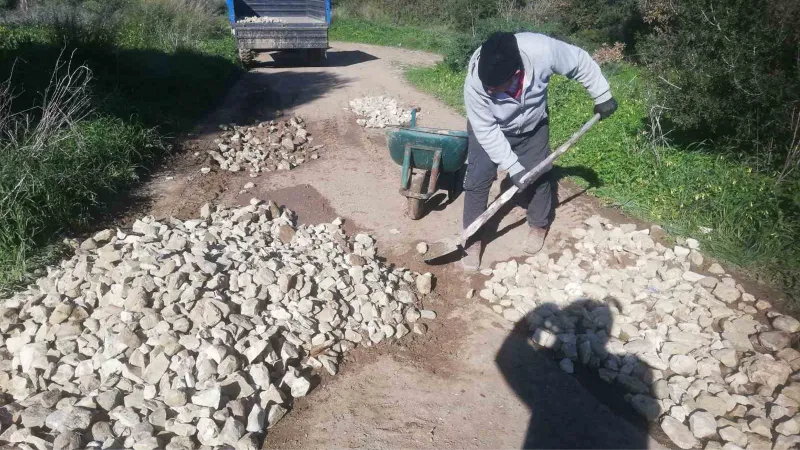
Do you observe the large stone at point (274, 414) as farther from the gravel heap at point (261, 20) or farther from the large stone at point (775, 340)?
the gravel heap at point (261, 20)

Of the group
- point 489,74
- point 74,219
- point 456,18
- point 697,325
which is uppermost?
point 489,74

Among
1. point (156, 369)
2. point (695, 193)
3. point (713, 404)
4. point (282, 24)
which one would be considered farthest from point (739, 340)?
point (282, 24)

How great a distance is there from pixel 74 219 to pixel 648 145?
533 cm

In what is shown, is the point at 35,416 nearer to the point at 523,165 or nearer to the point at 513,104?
the point at 513,104

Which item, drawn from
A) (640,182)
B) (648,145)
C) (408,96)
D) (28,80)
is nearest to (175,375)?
(640,182)

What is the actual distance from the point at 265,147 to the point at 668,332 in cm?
491

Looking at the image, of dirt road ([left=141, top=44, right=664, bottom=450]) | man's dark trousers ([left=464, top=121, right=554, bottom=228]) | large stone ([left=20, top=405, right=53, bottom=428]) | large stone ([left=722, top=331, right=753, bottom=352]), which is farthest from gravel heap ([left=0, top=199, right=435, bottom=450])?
A: large stone ([left=722, top=331, right=753, bottom=352])

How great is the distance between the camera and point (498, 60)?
3.31 m

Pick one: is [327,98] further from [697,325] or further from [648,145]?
[697,325]

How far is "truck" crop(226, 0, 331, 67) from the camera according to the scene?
11.6 meters

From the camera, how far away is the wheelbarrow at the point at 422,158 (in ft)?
15.4

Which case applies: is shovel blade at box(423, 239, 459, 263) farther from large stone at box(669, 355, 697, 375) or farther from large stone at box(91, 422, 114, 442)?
large stone at box(91, 422, 114, 442)

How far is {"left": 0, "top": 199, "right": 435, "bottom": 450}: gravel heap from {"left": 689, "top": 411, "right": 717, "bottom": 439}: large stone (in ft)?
5.49

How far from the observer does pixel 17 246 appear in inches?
159
